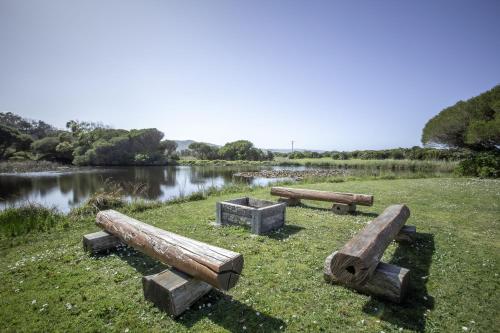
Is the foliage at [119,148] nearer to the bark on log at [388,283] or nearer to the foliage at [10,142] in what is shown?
the foliage at [10,142]

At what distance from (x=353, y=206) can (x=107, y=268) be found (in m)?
7.51

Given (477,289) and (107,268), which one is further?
(107,268)

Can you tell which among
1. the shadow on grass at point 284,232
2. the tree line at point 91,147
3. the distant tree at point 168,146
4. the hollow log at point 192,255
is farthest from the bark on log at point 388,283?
the distant tree at point 168,146

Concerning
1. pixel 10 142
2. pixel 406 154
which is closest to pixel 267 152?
pixel 406 154

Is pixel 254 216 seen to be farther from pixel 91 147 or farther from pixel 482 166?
pixel 91 147

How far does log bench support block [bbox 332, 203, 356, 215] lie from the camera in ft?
28.6

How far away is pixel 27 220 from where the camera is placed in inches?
303

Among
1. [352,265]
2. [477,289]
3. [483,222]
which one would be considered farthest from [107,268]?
[483,222]

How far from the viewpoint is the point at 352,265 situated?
332 centimetres

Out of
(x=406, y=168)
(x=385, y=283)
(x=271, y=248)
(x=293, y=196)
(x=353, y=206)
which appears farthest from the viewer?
(x=406, y=168)

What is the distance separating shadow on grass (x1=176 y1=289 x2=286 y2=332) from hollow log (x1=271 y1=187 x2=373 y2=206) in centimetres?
605

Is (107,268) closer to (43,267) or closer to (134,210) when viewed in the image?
(43,267)

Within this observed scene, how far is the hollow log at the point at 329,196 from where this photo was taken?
328 inches

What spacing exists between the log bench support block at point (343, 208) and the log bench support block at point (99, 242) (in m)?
6.94
